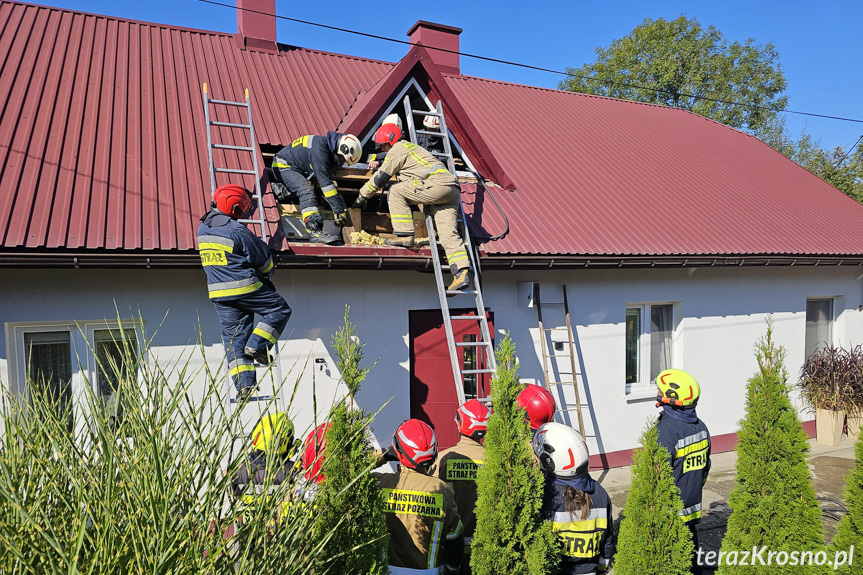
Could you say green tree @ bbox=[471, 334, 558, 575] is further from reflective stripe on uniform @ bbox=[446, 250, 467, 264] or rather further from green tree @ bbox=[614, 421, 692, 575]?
reflective stripe on uniform @ bbox=[446, 250, 467, 264]

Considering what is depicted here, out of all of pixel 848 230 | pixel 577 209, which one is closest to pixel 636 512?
pixel 577 209

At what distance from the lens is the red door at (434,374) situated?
6.92 meters

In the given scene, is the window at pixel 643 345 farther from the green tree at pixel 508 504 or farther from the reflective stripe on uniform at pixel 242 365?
the green tree at pixel 508 504

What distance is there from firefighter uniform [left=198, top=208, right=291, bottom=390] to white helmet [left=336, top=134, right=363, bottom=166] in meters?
1.80

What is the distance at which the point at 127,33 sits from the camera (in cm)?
878

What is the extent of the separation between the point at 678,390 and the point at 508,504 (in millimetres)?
1969

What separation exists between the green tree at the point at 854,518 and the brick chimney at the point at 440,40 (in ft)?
32.9

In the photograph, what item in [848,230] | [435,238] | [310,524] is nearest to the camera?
[310,524]

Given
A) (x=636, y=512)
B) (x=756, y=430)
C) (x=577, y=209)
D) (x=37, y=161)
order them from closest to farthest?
(x=636, y=512) < (x=756, y=430) < (x=37, y=161) < (x=577, y=209)

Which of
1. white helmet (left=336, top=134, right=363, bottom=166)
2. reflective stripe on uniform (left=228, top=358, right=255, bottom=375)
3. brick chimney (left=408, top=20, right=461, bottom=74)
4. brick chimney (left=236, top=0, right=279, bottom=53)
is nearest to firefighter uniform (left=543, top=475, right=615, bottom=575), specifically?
reflective stripe on uniform (left=228, top=358, right=255, bottom=375)

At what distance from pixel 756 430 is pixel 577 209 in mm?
5490

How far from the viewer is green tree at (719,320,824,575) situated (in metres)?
3.31

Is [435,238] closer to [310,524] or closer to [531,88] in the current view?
[310,524]

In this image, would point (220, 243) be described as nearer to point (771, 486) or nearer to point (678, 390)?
point (678, 390)
